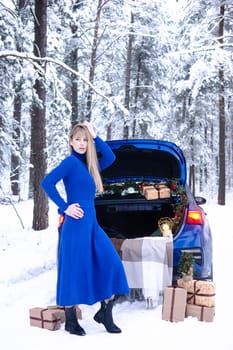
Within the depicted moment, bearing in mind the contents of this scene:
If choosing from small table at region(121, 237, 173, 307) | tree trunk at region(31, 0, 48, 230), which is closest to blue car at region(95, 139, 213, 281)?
small table at region(121, 237, 173, 307)

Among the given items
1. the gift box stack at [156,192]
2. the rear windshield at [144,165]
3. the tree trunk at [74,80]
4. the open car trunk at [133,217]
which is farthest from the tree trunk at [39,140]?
the tree trunk at [74,80]

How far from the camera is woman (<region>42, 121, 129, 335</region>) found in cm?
411

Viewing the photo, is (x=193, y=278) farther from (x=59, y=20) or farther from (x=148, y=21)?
(x=148, y=21)

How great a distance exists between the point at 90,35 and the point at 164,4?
15.8ft

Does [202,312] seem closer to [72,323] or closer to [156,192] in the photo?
[72,323]

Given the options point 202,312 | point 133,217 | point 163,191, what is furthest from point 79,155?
point 133,217

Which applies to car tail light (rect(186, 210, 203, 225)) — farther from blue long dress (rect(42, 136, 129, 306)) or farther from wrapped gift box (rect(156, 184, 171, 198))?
blue long dress (rect(42, 136, 129, 306))

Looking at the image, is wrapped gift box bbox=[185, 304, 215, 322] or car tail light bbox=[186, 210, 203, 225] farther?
car tail light bbox=[186, 210, 203, 225]

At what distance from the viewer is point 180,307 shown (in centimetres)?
456

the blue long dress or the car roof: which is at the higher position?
the car roof

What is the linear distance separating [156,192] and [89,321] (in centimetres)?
185

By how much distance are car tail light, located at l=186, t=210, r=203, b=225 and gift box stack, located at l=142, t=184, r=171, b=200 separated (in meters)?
0.54

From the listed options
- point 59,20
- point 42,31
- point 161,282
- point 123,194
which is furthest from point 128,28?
point 161,282

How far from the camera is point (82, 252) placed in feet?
13.6
